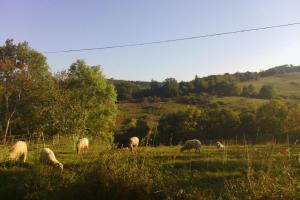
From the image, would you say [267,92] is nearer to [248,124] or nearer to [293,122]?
[248,124]

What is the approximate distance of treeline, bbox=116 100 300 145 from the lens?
69500 mm

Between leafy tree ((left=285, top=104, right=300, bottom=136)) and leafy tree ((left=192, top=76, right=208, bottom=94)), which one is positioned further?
leafy tree ((left=192, top=76, right=208, bottom=94))

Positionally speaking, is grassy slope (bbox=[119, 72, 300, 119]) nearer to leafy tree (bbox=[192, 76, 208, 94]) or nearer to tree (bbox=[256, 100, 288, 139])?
leafy tree (bbox=[192, 76, 208, 94])

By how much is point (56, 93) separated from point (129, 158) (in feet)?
107

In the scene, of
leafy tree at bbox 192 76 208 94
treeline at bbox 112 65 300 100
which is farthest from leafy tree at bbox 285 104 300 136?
leafy tree at bbox 192 76 208 94

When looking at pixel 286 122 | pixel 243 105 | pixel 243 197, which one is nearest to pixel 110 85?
pixel 286 122

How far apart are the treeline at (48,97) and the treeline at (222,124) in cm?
1587

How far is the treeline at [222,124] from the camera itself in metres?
69.5

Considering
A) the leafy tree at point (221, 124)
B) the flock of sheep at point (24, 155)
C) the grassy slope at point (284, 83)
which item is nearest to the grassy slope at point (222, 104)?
the grassy slope at point (284, 83)

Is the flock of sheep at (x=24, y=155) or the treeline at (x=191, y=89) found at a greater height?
the treeline at (x=191, y=89)

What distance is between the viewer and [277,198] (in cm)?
882

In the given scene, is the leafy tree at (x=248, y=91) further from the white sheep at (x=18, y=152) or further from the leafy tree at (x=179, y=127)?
the white sheep at (x=18, y=152)

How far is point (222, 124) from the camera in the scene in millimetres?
76750

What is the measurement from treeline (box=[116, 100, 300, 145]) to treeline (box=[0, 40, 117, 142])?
52.1ft
